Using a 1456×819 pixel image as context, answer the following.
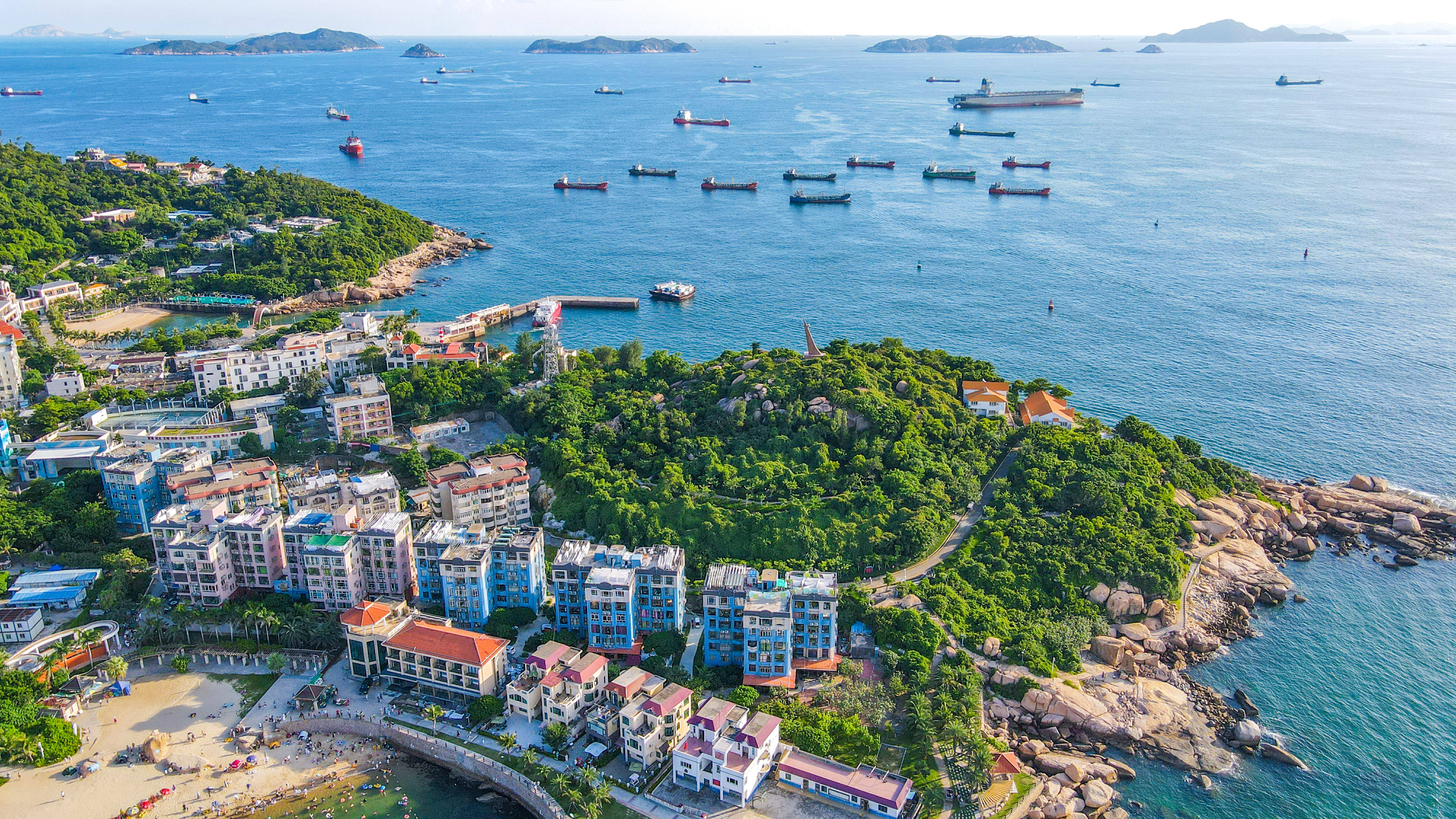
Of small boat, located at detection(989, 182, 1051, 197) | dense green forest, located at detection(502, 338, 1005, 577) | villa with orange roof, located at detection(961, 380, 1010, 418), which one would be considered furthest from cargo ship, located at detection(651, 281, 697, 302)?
small boat, located at detection(989, 182, 1051, 197)

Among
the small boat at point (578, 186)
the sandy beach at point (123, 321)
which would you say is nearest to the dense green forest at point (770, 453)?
the sandy beach at point (123, 321)

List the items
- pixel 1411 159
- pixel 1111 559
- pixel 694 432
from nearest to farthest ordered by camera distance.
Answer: pixel 1111 559 < pixel 694 432 < pixel 1411 159

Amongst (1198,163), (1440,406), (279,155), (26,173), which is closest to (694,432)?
(1440,406)

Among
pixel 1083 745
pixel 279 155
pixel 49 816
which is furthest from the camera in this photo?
pixel 279 155

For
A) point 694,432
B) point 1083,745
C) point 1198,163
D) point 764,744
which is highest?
point 1198,163

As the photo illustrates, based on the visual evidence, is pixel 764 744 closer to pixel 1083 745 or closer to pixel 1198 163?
pixel 1083 745

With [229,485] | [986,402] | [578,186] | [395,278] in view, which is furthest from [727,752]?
[578,186]

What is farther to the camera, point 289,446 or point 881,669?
point 289,446

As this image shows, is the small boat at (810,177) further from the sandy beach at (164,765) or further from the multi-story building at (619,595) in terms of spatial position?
the sandy beach at (164,765)
